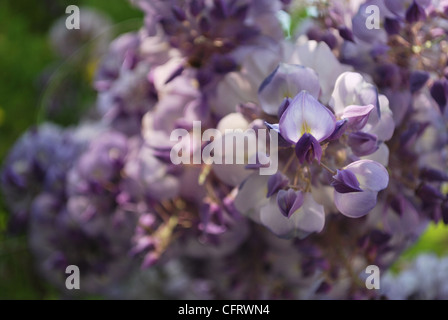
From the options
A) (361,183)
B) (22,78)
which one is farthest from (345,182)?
(22,78)

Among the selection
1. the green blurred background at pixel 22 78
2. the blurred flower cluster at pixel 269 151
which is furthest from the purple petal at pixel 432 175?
the green blurred background at pixel 22 78

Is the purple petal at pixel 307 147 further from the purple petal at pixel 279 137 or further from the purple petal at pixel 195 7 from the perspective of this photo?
the purple petal at pixel 195 7

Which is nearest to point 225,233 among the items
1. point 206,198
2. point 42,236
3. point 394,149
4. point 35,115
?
point 206,198

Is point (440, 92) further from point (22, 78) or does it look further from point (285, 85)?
point (22, 78)

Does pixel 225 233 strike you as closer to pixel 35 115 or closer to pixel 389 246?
pixel 389 246

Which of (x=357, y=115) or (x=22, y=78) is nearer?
(x=357, y=115)

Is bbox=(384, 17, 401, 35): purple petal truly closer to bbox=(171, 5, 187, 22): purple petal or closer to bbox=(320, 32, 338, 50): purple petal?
bbox=(320, 32, 338, 50): purple petal
